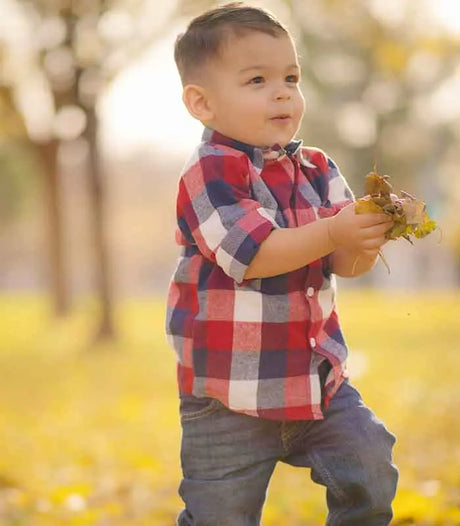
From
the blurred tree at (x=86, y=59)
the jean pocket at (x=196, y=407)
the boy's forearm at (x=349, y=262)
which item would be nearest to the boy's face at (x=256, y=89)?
the boy's forearm at (x=349, y=262)

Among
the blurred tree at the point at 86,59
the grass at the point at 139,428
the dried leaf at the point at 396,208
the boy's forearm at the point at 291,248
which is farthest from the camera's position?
the blurred tree at the point at 86,59

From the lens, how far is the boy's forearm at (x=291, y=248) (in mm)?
2410

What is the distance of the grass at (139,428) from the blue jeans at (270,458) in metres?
1.00

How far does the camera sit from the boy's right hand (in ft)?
7.64

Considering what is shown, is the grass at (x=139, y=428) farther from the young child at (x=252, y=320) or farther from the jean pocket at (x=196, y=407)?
the jean pocket at (x=196, y=407)

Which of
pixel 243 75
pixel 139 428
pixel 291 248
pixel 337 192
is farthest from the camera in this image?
pixel 139 428

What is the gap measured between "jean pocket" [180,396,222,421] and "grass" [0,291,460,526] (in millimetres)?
1259

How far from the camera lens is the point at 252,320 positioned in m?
2.59

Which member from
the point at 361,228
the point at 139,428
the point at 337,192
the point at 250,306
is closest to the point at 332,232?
the point at 361,228

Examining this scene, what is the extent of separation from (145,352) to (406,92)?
2167 centimetres

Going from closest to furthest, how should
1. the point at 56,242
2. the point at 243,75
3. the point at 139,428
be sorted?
the point at 243,75
the point at 139,428
the point at 56,242

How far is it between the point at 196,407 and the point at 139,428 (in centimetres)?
451

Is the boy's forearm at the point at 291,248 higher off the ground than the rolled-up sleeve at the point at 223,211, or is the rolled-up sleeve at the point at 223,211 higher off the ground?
the rolled-up sleeve at the point at 223,211

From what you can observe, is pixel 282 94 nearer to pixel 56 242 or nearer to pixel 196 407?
pixel 196 407
